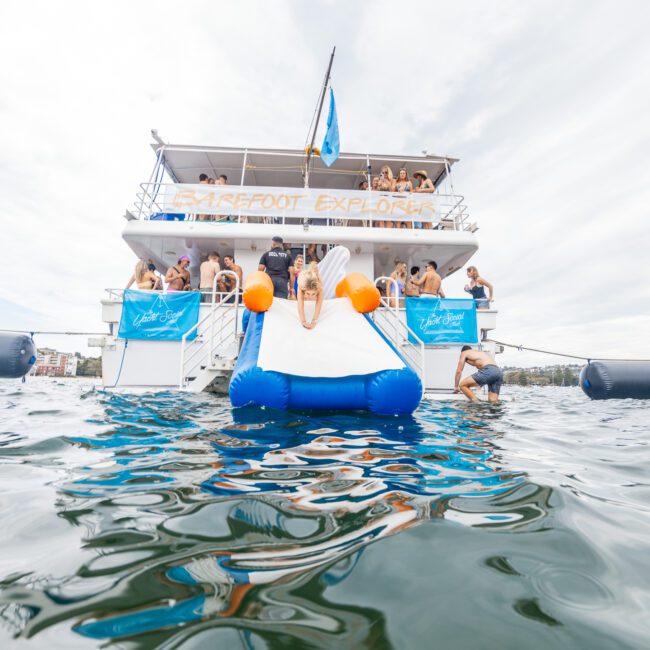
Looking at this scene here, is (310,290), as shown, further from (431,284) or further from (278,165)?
(278,165)

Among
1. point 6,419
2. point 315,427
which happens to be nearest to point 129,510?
point 315,427

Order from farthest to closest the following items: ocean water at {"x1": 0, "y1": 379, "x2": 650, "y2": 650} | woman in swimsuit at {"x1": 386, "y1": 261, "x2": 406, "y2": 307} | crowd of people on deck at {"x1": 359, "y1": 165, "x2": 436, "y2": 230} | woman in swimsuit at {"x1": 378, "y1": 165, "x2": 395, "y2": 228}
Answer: woman in swimsuit at {"x1": 378, "y1": 165, "x2": 395, "y2": 228} < crowd of people on deck at {"x1": 359, "y1": 165, "x2": 436, "y2": 230} < woman in swimsuit at {"x1": 386, "y1": 261, "x2": 406, "y2": 307} < ocean water at {"x1": 0, "y1": 379, "x2": 650, "y2": 650}

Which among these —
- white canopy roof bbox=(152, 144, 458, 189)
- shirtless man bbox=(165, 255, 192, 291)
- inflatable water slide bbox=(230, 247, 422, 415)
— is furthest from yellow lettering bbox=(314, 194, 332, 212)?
inflatable water slide bbox=(230, 247, 422, 415)

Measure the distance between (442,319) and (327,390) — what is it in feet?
13.1

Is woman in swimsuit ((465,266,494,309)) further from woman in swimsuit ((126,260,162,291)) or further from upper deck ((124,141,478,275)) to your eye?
woman in swimsuit ((126,260,162,291))

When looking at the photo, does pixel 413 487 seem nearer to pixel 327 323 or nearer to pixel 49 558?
pixel 49 558

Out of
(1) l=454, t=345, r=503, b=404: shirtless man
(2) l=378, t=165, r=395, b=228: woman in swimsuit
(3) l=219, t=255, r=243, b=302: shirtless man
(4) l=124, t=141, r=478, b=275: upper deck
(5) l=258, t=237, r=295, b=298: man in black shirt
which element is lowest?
(1) l=454, t=345, r=503, b=404: shirtless man

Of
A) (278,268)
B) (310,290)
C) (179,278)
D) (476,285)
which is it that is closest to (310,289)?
(310,290)

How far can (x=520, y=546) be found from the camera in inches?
47.0

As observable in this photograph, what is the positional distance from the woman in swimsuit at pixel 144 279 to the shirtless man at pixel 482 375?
20.4 feet

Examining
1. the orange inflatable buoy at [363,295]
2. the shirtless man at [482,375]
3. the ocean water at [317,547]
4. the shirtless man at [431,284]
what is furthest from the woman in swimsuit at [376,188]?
the ocean water at [317,547]

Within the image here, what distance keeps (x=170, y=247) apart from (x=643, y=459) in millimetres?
8832

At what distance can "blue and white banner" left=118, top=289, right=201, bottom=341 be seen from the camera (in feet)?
21.7

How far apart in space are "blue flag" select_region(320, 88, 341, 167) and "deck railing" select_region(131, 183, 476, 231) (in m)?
0.99
